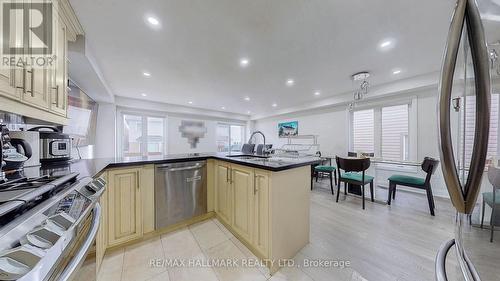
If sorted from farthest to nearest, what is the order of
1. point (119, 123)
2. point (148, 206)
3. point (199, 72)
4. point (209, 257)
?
1. point (119, 123)
2. point (199, 72)
3. point (148, 206)
4. point (209, 257)

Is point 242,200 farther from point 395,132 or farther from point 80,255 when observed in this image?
point 395,132

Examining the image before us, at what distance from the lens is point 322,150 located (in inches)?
213

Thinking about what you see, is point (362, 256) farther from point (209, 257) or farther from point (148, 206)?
point (148, 206)

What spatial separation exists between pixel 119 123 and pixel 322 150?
6.46m

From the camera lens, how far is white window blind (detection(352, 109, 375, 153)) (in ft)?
14.3

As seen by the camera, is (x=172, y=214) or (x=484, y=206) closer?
(x=484, y=206)

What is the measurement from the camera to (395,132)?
398cm

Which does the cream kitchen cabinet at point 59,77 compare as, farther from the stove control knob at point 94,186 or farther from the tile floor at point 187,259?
the tile floor at point 187,259

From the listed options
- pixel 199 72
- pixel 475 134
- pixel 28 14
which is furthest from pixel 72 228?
pixel 199 72

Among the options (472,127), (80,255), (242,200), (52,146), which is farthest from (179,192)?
(472,127)

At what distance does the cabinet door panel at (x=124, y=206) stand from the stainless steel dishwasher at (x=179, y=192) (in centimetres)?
19

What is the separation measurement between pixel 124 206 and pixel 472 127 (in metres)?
2.40

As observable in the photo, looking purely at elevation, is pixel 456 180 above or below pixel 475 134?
below

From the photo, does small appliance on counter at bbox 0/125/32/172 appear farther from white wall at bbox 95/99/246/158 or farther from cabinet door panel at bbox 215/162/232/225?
white wall at bbox 95/99/246/158
